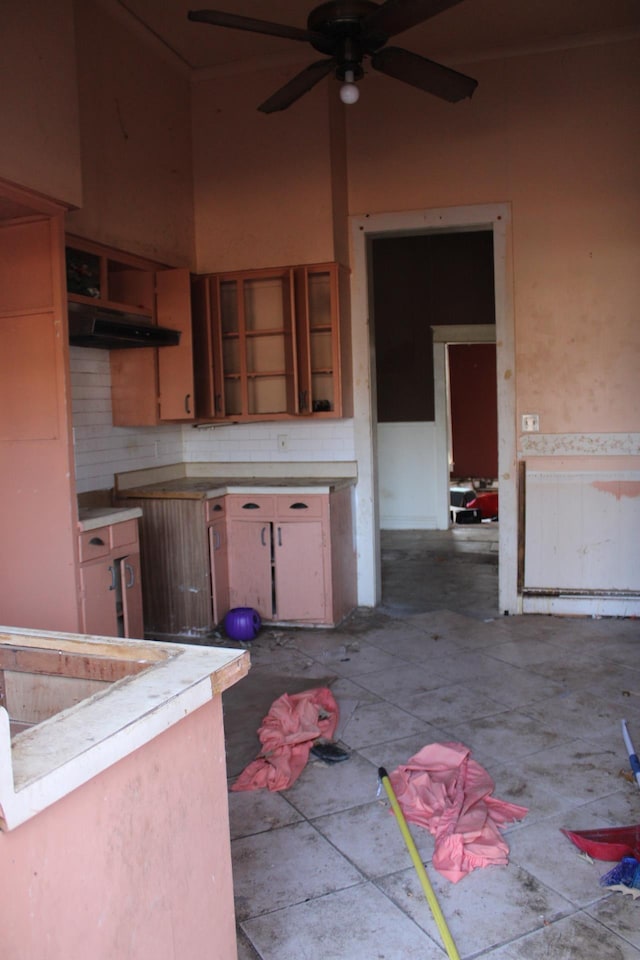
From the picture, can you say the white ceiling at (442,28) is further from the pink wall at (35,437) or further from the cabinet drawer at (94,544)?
the cabinet drawer at (94,544)

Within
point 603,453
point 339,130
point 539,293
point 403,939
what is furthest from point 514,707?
point 339,130

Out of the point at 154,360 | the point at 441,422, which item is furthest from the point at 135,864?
the point at 441,422

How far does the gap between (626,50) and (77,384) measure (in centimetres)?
399

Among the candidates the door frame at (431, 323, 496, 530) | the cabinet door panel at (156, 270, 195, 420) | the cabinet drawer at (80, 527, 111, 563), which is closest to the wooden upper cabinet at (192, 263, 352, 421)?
the cabinet door panel at (156, 270, 195, 420)

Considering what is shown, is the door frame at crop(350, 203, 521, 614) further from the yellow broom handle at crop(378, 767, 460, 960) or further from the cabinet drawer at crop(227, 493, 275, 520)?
the yellow broom handle at crop(378, 767, 460, 960)

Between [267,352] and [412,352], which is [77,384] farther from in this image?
[412,352]

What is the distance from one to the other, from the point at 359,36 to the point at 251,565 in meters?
3.09

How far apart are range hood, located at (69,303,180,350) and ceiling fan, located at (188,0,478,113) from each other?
1.43m

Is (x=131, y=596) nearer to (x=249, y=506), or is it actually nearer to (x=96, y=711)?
Result: (x=249, y=506)

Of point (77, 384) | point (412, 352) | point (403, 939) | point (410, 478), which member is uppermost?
point (412, 352)

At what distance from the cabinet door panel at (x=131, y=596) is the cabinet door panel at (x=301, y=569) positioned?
1.09 metres

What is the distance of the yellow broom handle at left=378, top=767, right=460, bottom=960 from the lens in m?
1.94

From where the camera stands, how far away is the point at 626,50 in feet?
15.4

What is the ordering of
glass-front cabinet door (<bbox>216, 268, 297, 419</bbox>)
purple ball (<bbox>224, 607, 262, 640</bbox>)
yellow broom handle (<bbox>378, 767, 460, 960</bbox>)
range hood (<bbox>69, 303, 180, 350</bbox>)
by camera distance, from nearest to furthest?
yellow broom handle (<bbox>378, 767, 460, 960</bbox>) → range hood (<bbox>69, 303, 180, 350</bbox>) → purple ball (<bbox>224, 607, 262, 640</bbox>) → glass-front cabinet door (<bbox>216, 268, 297, 419</bbox>)
